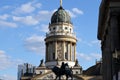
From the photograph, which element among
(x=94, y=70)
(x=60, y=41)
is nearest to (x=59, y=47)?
(x=60, y=41)

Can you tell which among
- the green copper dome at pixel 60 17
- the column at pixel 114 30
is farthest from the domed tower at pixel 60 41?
the column at pixel 114 30

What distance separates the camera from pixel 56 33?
141 m

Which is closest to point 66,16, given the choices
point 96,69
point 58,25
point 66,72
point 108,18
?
point 58,25

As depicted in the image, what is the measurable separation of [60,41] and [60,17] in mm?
7156

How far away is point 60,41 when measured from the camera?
14188 centimetres

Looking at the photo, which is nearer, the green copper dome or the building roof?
the building roof

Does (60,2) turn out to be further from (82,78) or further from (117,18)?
(117,18)

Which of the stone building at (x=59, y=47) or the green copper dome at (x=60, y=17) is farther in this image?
the green copper dome at (x=60, y=17)

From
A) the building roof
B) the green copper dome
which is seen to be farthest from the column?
the green copper dome

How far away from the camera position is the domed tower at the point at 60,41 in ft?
458

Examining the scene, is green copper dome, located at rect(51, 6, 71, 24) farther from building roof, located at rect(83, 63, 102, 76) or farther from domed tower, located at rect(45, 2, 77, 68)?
building roof, located at rect(83, 63, 102, 76)

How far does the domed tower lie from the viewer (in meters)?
140

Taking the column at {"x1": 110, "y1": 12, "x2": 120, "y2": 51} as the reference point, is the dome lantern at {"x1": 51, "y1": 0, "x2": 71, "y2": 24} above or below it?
above

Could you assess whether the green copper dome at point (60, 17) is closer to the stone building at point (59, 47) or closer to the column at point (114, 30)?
the stone building at point (59, 47)
